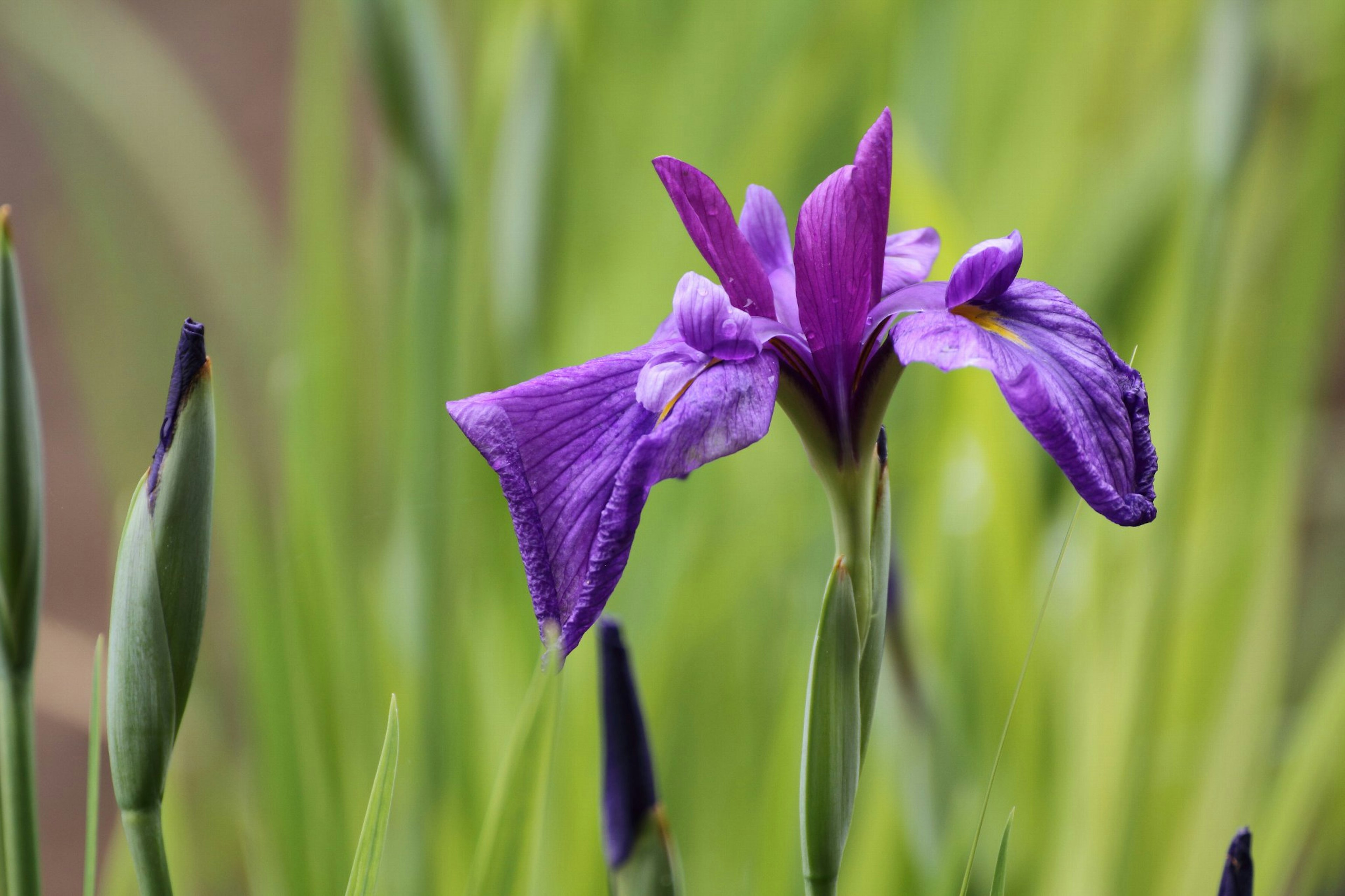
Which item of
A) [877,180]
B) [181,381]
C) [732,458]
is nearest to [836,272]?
[877,180]

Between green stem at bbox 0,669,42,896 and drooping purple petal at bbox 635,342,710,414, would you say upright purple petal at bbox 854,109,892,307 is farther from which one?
green stem at bbox 0,669,42,896

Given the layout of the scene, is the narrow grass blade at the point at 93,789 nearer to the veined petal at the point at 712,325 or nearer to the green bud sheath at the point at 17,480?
the green bud sheath at the point at 17,480

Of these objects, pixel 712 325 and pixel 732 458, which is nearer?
pixel 712 325

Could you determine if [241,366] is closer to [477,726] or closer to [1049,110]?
[477,726]

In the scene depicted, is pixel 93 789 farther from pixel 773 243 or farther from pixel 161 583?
pixel 773 243

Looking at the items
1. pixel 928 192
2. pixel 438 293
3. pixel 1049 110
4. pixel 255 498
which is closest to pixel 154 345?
pixel 255 498

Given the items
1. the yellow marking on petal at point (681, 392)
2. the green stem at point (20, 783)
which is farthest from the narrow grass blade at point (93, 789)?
the yellow marking on petal at point (681, 392)

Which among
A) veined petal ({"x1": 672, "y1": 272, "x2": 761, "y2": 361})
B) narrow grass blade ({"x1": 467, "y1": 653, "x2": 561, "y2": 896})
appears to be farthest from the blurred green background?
veined petal ({"x1": 672, "y1": 272, "x2": 761, "y2": 361})
